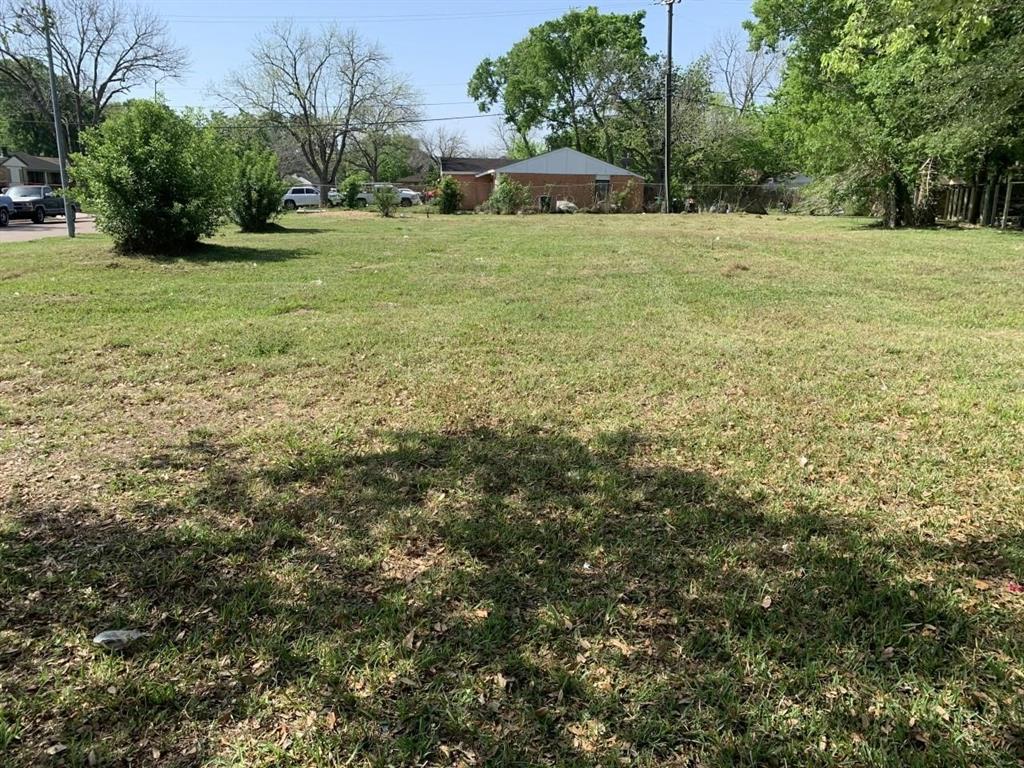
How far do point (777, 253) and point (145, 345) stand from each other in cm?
1157

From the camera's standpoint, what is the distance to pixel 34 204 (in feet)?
84.6

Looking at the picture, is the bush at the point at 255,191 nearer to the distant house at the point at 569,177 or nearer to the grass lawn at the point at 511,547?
the grass lawn at the point at 511,547

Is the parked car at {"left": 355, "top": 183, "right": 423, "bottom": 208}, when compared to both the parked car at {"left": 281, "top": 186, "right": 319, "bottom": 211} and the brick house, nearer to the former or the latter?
the parked car at {"left": 281, "top": 186, "right": 319, "bottom": 211}

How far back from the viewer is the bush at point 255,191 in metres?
18.5

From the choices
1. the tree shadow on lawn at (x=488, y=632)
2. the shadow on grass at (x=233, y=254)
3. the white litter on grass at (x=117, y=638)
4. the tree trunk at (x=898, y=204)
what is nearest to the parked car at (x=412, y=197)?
the tree trunk at (x=898, y=204)

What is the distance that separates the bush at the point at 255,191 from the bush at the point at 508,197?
52.8 feet

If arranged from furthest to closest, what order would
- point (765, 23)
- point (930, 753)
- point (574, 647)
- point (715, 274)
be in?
Answer: 1. point (765, 23)
2. point (715, 274)
3. point (574, 647)
4. point (930, 753)

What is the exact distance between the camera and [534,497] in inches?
131

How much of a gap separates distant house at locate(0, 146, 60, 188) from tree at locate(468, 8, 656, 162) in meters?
37.4

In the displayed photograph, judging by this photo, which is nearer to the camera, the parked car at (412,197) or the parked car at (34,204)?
the parked car at (34,204)

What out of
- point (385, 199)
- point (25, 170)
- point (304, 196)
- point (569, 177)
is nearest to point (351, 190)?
point (304, 196)

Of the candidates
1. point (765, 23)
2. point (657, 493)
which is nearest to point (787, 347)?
point (657, 493)

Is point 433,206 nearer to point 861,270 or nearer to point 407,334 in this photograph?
point 861,270

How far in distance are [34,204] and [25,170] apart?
1382 inches
